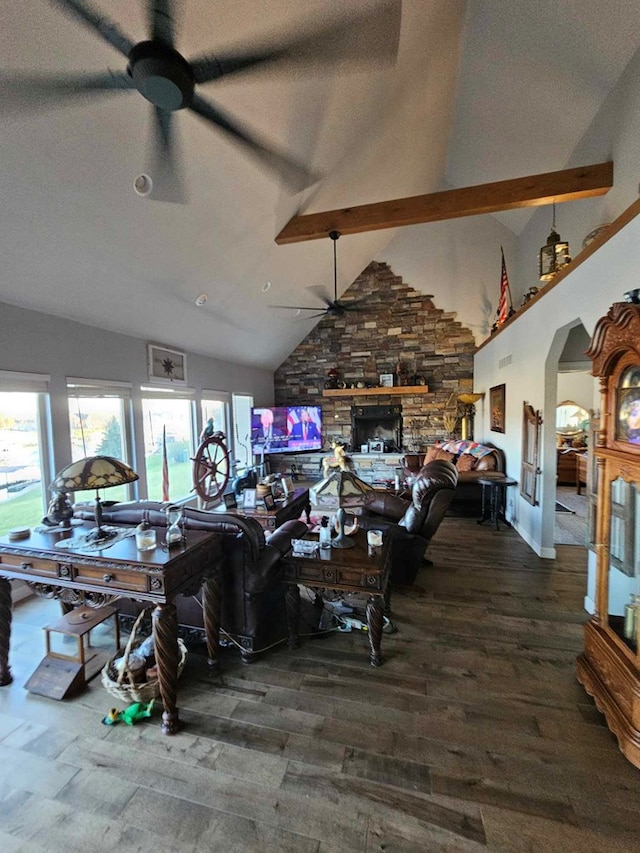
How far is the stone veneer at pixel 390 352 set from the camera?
7582 mm

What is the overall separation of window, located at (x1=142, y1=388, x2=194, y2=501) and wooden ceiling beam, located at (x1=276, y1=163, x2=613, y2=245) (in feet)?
8.71

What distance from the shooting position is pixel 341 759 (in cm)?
165

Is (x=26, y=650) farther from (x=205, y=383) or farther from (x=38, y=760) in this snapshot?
(x=205, y=383)

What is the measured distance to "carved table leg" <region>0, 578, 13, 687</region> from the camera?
6.87 feet

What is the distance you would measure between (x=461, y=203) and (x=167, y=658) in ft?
14.8

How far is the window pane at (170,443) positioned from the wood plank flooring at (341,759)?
258 centimetres

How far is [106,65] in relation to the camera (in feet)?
5.96

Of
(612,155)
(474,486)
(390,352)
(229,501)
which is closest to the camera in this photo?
(612,155)

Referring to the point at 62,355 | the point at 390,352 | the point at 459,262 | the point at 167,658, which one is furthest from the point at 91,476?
the point at 459,262

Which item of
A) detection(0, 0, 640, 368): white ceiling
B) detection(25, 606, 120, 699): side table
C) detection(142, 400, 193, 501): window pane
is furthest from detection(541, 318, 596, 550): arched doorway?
detection(142, 400, 193, 501): window pane

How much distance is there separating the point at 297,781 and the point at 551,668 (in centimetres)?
168

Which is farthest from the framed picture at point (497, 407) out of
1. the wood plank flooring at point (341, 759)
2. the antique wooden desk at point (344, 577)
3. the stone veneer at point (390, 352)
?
the antique wooden desk at point (344, 577)

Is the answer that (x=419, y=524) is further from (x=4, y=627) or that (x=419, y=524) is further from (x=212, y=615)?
(x=4, y=627)

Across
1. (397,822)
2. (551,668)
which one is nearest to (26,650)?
(397,822)
